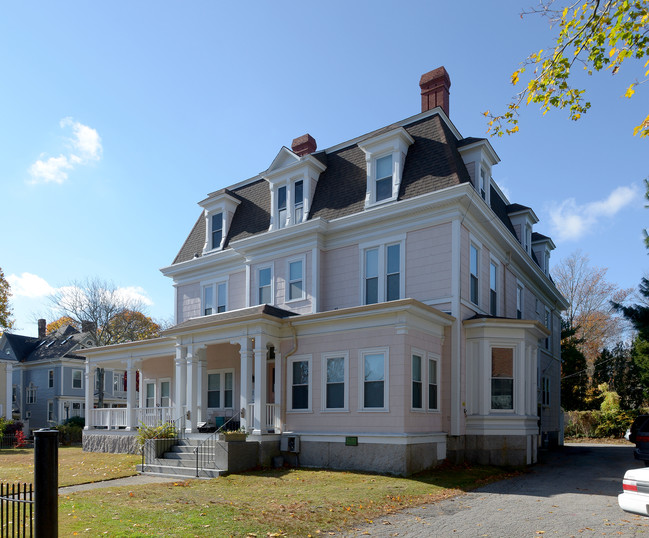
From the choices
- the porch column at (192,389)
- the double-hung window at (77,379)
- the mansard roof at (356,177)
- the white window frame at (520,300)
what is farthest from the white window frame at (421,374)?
the double-hung window at (77,379)

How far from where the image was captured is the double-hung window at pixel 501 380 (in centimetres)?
1850

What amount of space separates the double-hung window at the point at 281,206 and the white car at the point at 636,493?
15.8 metres

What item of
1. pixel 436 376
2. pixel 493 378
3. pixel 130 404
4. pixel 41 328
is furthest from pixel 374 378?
pixel 41 328

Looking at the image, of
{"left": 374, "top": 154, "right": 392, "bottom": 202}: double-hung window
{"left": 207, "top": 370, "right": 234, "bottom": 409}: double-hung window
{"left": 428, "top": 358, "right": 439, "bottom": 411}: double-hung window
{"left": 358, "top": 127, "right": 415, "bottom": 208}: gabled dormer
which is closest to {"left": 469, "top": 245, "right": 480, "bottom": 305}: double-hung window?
{"left": 428, "top": 358, "right": 439, "bottom": 411}: double-hung window

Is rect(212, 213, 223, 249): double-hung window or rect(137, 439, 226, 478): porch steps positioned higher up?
rect(212, 213, 223, 249): double-hung window

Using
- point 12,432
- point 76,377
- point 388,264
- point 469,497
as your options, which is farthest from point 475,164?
point 76,377

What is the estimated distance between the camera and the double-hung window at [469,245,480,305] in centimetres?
1946

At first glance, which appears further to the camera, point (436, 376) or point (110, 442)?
point (110, 442)

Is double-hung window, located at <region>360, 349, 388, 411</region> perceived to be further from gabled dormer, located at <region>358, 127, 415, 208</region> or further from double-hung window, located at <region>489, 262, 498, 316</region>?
double-hung window, located at <region>489, 262, 498, 316</region>

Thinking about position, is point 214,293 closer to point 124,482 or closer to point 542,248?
point 124,482

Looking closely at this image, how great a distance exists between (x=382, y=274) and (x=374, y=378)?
401 cm

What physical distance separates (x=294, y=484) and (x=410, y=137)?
12.0 meters

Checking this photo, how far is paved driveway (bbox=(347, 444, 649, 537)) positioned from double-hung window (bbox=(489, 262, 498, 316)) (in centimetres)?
712

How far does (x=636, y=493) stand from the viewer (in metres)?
8.36
